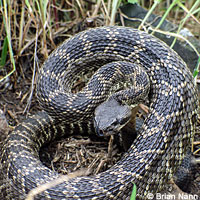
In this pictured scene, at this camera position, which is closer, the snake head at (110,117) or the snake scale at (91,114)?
the snake scale at (91,114)

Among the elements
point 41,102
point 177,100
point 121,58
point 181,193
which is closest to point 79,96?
point 41,102

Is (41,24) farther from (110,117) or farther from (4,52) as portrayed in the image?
(110,117)

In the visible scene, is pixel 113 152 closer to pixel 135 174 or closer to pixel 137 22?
pixel 135 174

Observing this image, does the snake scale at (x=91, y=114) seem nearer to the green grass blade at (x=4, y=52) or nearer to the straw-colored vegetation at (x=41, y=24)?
the straw-colored vegetation at (x=41, y=24)

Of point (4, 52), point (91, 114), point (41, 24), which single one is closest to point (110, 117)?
point (91, 114)

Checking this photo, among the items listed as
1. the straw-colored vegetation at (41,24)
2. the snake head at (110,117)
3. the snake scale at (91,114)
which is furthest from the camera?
the straw-colored vegetation at (41,24)

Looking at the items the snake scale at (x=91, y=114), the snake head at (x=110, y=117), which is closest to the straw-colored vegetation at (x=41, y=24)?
the snake scale at (x=91, y=114)
